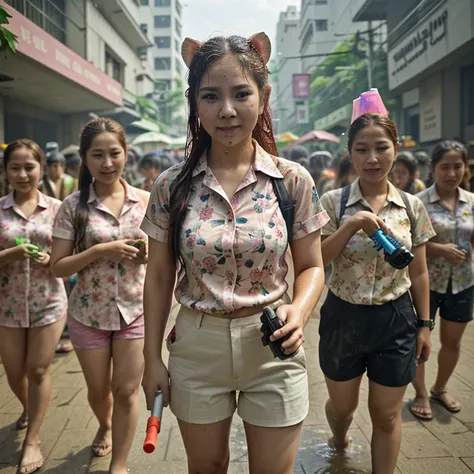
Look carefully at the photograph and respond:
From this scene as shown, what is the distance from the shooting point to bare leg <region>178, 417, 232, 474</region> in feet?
5.96

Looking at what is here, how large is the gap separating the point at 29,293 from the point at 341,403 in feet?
6.34

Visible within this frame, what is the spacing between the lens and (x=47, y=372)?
125 inches

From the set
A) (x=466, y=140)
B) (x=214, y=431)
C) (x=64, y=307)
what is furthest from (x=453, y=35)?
(x=214, y=431)

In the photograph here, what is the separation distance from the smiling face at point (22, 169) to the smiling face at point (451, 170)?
2.75m

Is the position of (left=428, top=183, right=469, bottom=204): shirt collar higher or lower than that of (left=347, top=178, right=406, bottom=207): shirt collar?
higher

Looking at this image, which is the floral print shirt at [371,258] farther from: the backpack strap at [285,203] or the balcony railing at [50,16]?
the balcony railing at [50,16]

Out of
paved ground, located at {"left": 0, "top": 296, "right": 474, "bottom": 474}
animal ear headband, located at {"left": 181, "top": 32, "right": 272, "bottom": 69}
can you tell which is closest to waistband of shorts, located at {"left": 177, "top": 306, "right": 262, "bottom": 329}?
animal ear headband, located at {"left": 181, "top": 32, "right": 272, "bottom": 69}

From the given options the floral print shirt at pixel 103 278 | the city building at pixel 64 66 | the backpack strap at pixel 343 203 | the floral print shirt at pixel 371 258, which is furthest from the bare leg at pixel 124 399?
the city building at pixel 64 66

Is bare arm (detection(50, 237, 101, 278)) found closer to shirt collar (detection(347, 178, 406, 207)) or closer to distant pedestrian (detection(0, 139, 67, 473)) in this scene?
distant pedestrian (detection(0, 139, 67, 473))

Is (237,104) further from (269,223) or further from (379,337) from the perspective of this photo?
(379,337)

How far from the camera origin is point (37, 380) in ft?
10.2

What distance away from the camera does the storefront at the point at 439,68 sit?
1097 cm

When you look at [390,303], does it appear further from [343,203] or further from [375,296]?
[343,203]

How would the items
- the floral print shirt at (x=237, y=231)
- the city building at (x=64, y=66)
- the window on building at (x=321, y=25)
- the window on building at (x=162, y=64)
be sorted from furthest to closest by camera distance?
the window on building at (x=162, y=64) < the window on building at (x=321, y=25) < the city building at (x=64, y=66) < the floral print shirt at (x=237, y=231)
